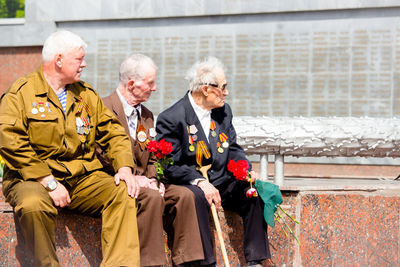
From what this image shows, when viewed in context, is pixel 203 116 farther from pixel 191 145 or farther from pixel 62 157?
pixel 62 157

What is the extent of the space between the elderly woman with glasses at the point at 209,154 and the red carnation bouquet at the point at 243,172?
0.06 metres

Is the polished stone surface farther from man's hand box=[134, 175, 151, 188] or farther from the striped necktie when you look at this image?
the striped necktie

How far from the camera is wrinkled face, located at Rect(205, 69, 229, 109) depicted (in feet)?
12.8

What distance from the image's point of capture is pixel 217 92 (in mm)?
3918

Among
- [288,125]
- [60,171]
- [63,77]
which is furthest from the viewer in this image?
[288,125]

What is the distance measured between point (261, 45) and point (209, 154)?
5.78m

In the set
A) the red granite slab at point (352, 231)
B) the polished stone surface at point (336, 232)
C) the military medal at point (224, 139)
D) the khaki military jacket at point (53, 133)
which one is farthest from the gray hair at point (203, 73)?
the red granite slab at point (352, 231)

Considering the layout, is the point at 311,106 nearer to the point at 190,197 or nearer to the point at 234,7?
the point at 234,7

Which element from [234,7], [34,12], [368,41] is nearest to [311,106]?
[368,41]

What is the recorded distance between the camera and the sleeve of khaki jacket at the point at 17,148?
316 centimetres

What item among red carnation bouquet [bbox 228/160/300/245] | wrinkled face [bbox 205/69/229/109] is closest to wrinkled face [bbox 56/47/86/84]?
wrinkled face [bbox 205/69/229/109]

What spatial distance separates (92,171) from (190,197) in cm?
64

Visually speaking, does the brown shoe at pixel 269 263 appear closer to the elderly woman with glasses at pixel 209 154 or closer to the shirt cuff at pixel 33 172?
the elderly woman with glasses at pixel 209 154

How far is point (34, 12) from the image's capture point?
398 inches
